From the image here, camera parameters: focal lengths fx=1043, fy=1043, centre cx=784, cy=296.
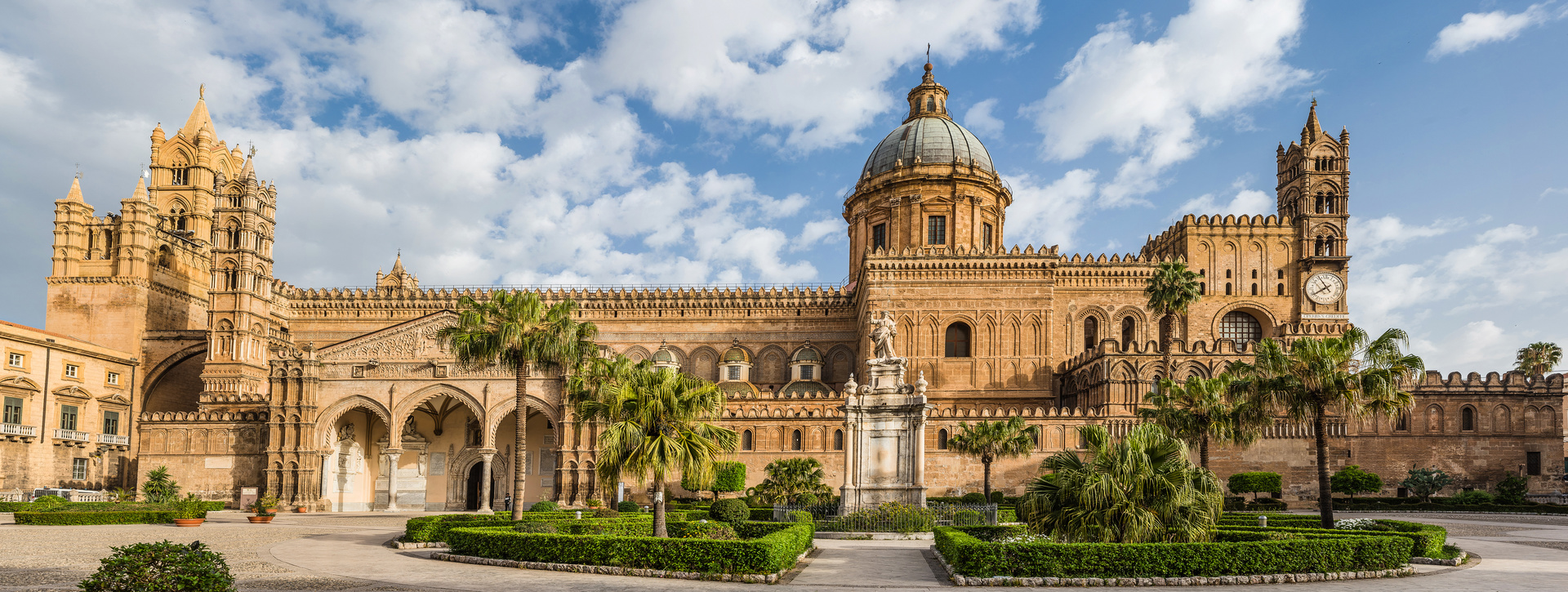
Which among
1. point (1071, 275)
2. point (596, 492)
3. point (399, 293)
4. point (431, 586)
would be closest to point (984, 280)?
point (1071, 275)

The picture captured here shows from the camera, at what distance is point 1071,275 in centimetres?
5556

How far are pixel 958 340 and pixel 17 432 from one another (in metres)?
43.4

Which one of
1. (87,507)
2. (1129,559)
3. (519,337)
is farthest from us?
(87,507)

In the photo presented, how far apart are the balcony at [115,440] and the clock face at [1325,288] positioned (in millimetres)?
61897

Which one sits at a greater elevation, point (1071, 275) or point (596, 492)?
point (1071, 275)

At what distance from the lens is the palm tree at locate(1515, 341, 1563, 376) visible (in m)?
56.6

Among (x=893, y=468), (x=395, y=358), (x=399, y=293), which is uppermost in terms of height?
(x=399, y=293)

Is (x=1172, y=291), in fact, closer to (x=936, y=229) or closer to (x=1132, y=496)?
(x=936, y=229)

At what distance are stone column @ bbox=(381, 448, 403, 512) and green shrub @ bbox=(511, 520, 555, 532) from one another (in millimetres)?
23756

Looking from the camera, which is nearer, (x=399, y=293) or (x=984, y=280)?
(x=984, y=280)

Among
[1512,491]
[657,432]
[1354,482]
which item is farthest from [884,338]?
[1512,491]

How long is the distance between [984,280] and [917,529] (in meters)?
28.4

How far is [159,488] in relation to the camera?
44469mm

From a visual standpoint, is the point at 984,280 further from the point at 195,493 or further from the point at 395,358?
the point at 195,493
